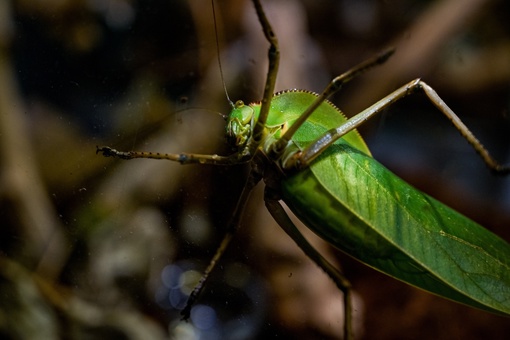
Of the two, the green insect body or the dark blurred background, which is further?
the dark blurred background

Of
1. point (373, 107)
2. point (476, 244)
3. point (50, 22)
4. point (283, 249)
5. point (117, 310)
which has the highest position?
point (50, 22)

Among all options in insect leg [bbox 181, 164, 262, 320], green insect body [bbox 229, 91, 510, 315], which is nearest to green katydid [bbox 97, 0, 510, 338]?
green insect body [bbox 229, 91, 510, 315]

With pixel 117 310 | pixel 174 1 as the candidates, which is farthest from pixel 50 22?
pixel 117 310

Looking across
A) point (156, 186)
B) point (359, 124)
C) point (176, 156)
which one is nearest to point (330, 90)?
point (359, 124)

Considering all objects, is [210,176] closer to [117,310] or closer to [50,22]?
[117,310]

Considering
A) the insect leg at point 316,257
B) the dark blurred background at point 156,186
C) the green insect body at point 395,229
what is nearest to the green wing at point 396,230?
the green insect body at point 395,229

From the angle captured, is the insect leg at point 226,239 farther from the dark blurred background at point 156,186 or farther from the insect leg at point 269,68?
the insect leg at point 269,68

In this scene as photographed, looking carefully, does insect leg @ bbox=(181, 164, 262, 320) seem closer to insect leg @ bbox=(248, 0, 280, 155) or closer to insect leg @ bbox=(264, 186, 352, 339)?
insect leg @ bbox=(264, 186, 352, 339)
